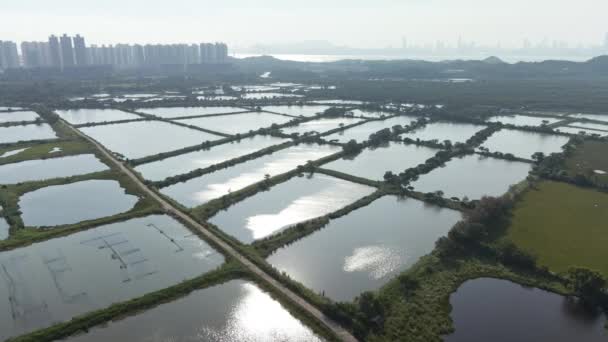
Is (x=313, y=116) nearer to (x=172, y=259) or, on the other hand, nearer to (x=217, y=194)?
(x=217, y=194)

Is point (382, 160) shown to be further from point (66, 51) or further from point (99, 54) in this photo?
point (99, 54)

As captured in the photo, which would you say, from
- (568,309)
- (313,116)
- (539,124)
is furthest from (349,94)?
(568,309)

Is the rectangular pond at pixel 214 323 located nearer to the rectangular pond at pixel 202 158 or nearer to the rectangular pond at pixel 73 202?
the rectangular pond at pixel 73 202

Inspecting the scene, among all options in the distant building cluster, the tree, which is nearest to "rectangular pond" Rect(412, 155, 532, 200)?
the tree

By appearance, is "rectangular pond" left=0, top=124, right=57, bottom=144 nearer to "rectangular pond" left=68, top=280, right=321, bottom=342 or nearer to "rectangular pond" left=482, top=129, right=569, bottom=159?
"rectangular pond" left=68, top=280, right=321, bottom=342

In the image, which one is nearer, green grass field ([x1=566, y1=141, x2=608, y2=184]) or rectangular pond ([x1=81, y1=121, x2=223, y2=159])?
green grass field ([x1=566, y1=141, x2=608, y2=184])
